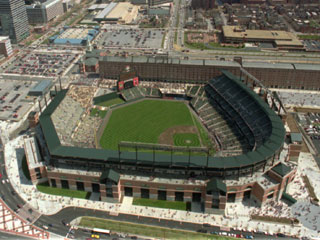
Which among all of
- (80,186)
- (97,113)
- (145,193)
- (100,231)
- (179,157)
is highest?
(179,157)

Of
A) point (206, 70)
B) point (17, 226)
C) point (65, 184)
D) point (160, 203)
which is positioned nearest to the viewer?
point (17, 226)

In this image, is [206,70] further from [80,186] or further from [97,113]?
[80,186]

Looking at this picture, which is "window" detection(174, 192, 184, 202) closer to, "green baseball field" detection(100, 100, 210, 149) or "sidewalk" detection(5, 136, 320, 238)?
"sidewalk" detection(5, 136, 320, 238)

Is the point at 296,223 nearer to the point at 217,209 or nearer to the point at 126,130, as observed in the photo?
the point at 217,209

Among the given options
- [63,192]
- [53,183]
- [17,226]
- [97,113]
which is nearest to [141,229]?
[63,192]

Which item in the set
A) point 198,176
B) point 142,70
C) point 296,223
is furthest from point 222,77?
point 296,223

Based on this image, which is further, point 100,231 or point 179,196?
point 179,196
